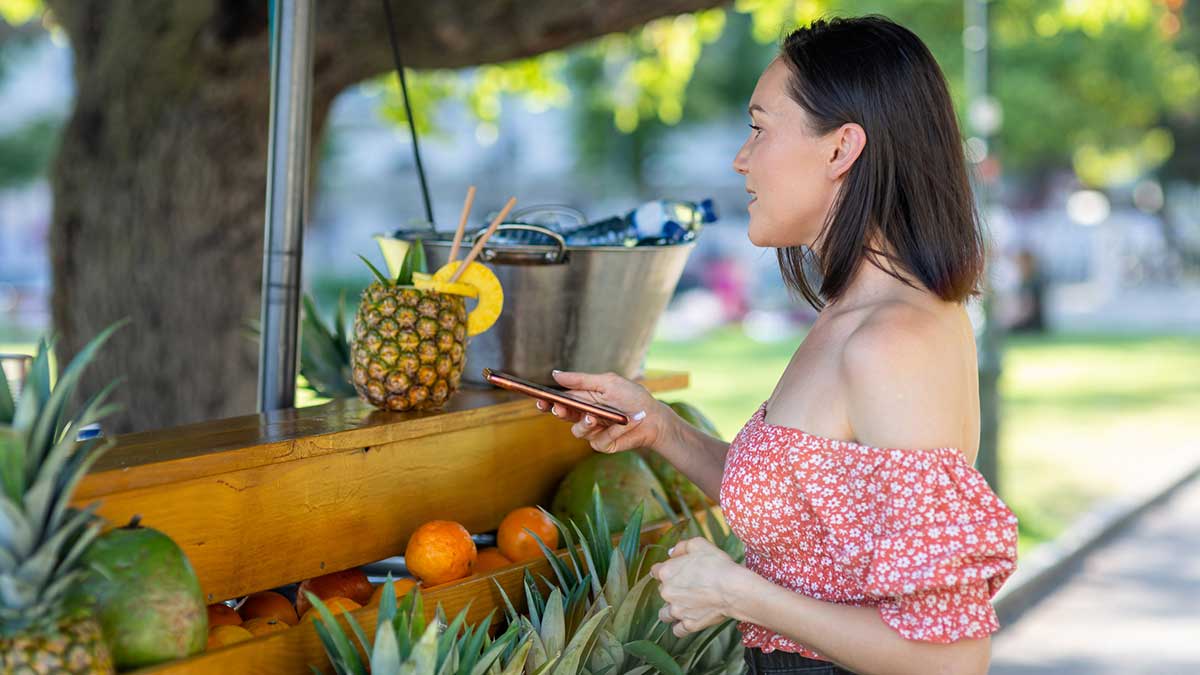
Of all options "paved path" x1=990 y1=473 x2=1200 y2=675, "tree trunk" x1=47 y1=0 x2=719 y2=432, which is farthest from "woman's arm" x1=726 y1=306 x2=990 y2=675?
"paved path" x1=990 y1=473 x2=1200 y2=675

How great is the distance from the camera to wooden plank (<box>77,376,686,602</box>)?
2.35 m

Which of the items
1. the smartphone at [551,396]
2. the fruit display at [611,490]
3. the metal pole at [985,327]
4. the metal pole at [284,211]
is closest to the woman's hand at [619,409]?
the smartphone at [551,396]

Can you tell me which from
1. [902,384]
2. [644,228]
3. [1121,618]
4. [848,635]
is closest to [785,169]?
[902,384]

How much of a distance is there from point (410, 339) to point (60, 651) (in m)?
1.14

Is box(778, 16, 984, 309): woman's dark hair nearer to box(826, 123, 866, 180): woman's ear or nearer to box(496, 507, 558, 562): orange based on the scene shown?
box(826, 123, 866, 180): woman's ear

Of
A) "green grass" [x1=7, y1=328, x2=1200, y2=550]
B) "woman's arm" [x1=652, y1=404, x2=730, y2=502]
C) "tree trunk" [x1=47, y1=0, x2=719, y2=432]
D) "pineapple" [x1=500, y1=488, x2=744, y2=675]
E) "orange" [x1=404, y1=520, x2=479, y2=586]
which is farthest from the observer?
"green grass" [x1=7, y1=328, x2=1200, y2=550]

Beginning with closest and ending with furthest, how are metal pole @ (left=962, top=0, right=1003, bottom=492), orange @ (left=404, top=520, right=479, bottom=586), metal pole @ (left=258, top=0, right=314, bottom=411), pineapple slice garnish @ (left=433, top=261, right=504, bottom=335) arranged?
orange @ (left=404, top=520, right=479, bottom=586) < pineapple slice garnish @ (left=433, top=261, right=504, bottom=335) < metal pole @ (left=258, top=0, right=314, bottom=411) < metal pole @ (left=962, top=0, right=1003, bottom=492)

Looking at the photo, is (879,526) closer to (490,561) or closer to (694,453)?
(694,453)

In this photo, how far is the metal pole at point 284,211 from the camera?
3.22 meters

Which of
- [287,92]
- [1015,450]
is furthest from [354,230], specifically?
[287,92]

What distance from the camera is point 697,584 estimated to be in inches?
91.0

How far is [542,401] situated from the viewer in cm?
281

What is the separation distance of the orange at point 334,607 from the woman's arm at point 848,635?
79 cm

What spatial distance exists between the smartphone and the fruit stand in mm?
362
